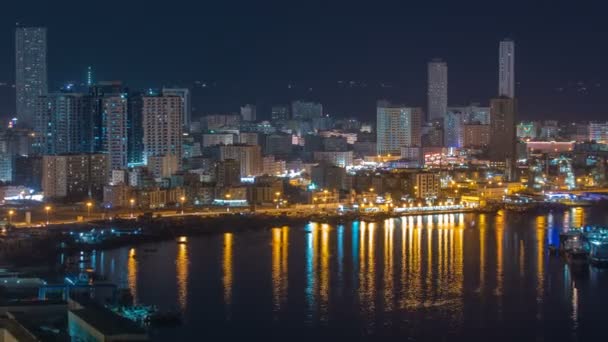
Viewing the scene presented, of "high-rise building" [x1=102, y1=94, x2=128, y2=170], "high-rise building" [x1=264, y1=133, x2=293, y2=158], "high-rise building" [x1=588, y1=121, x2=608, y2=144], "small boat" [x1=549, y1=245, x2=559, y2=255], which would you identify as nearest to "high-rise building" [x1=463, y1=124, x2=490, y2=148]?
"high-rise building" [x1=588, y1=121, x2=608, y2=144]

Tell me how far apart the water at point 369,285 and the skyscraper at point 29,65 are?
989 centimetres

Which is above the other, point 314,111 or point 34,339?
point 314,111

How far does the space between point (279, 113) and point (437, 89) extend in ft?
13.1

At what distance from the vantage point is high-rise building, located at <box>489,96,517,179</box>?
18.7 meters

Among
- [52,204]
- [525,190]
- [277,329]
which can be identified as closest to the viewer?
[277,329]

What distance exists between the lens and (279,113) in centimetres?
2742

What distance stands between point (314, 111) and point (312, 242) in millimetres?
17167

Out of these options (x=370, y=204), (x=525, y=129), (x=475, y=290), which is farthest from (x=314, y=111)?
(x=475, y=290)

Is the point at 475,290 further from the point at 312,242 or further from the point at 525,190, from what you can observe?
the point at 525,190

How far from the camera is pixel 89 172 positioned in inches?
550

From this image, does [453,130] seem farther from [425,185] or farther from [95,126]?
[95,126]

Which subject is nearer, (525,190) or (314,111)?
(525,190)

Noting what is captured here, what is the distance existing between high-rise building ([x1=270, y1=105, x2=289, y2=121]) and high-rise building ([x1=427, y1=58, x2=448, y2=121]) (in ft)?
11.8

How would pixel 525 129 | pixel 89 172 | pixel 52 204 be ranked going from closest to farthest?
pixel 52 204 < pixel 89 172 < pixel 525 129
